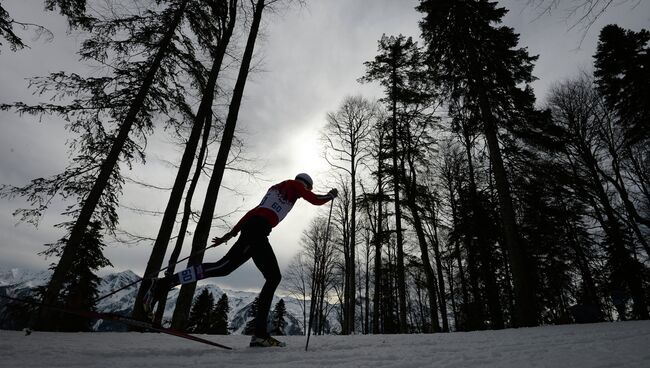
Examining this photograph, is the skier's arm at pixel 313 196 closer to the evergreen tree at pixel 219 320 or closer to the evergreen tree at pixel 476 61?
the evergreen tree at pixel 476 61

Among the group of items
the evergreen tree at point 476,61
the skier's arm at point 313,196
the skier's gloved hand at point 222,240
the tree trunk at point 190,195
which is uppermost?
the evergreen tree at point 476,61

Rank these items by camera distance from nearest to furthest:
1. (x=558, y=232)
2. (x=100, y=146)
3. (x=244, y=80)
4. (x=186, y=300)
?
1. (x=186, y=300)
2. (x=244, y=80)
3. (x=100, y=146)
4. (x=558, y=232)

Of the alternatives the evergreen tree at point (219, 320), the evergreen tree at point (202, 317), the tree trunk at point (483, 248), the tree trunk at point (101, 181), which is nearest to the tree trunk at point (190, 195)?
the tree trunk at point (101, 181)

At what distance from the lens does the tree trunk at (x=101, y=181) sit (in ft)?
21.8

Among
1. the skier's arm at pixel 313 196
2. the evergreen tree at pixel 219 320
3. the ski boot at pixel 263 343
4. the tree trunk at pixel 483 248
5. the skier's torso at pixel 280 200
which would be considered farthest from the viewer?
the evergreen tree at pixel 219 320

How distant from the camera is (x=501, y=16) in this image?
1043 cm

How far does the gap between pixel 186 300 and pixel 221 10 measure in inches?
336

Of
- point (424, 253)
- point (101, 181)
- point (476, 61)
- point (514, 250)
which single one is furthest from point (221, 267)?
point (424, 253)

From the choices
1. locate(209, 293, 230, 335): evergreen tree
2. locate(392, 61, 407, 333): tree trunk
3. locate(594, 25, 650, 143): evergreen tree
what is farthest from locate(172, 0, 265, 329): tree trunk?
locate(209, 293, 230, 335): evergreen tree

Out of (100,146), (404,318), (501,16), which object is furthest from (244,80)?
(404,318)

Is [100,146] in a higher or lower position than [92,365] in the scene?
higher

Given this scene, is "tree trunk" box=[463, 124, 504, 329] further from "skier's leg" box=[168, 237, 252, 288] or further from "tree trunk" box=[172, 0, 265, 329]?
"skier's leg" box=[168, 237, 252, 288]

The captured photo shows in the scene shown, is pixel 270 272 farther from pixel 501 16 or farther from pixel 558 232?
pixel 558 232

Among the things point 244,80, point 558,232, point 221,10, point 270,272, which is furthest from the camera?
point 558,232
